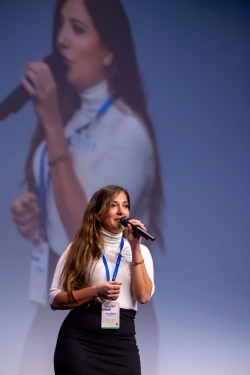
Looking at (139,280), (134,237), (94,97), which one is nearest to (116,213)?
(134,237)

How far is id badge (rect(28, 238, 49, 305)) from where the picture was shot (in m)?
3.41

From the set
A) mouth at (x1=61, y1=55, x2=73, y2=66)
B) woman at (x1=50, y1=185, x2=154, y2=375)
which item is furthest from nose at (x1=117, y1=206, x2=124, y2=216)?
mouth at (x1=61, y1=55, x2=73, y2=66)

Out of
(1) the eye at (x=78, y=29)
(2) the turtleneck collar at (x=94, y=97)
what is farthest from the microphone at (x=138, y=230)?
(1) the eye at (x=78, y=29)

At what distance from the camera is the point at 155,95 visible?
391cm

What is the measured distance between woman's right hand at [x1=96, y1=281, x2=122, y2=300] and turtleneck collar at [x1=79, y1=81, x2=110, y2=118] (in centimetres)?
170

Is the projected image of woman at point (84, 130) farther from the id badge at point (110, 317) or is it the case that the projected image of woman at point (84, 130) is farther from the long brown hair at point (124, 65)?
the id badge at point (110, 317)

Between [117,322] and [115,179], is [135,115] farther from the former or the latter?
[117,322]

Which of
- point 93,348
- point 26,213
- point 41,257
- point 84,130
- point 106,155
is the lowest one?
point 93,348

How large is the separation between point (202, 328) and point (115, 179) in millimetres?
1122

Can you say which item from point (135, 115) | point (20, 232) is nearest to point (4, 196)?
point (20, 232)

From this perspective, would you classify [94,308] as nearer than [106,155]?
Yes

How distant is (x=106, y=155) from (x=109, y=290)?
1.64 metres

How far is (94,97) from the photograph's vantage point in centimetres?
369

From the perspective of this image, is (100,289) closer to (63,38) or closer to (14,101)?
(14,101)
